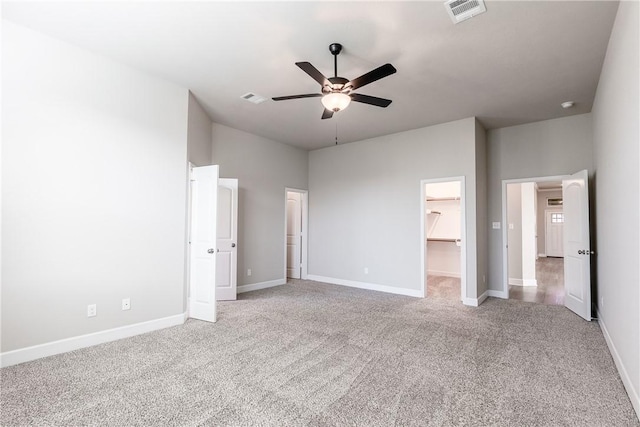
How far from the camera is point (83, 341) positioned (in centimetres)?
306

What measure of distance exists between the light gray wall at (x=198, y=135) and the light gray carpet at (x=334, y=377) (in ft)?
7.63

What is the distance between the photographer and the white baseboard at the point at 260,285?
565 centimetres

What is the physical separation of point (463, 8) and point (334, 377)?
10.5ft

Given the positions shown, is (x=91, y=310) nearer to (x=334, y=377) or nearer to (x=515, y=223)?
(x=334, y=377)

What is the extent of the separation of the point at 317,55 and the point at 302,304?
3510 millimetres

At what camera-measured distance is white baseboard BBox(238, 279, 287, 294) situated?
5648 mm

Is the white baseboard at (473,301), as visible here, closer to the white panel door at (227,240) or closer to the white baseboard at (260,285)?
the white baseboard at (260,285)

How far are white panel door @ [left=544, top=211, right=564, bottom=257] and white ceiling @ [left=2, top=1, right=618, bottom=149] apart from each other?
9561 millimetres

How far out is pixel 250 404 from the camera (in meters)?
2.12

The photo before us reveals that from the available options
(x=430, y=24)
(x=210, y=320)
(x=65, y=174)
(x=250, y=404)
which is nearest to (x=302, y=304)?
(x=210, y=320)

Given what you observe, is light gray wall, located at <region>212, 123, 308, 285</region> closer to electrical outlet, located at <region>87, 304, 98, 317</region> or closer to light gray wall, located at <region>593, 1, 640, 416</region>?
electrical outlet, located at <region>87, 304, 98, 317</region>

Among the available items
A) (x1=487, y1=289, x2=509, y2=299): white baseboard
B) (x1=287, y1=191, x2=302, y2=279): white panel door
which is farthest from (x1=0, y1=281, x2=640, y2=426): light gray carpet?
(x1=287, y1=191, x2=302, y2=279): white panel door

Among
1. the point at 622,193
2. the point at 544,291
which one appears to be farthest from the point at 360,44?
the point at 544,291

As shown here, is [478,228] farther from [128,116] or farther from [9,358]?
[9,358]
